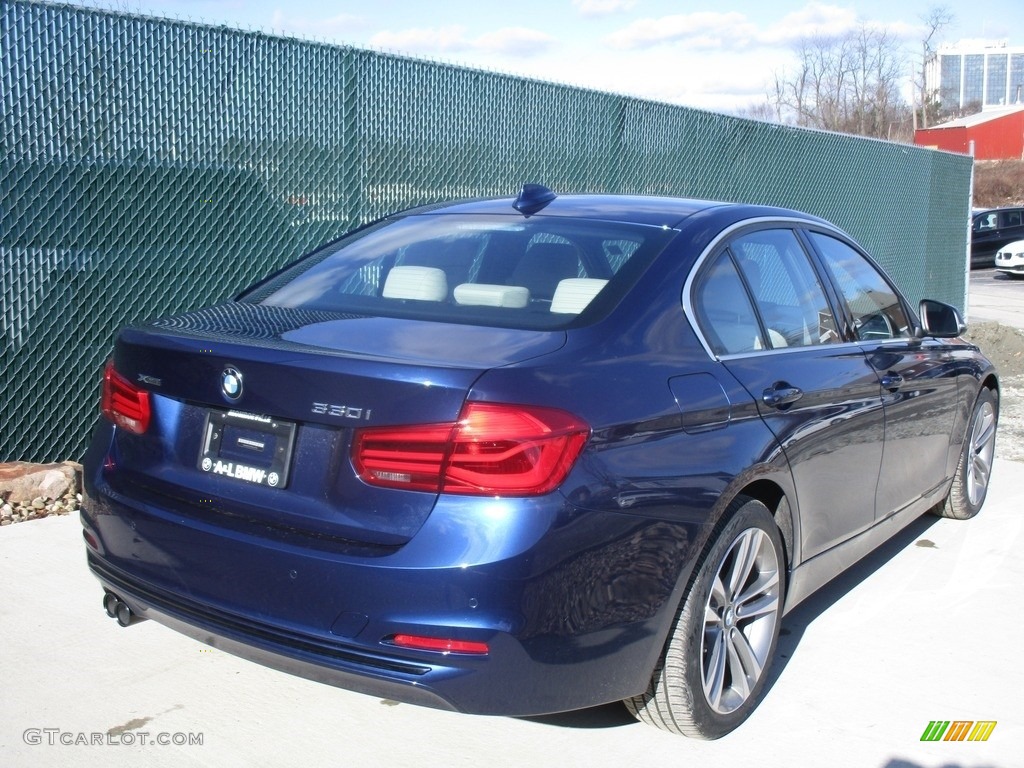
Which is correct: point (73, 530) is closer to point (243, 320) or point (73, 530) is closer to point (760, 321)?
point (243, 320)

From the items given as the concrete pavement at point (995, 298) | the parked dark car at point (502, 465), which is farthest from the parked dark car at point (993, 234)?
the parked dark car at point (502, 465)

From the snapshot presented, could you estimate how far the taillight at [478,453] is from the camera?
2707mm

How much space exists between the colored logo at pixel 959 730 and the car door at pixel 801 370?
2.22 ft

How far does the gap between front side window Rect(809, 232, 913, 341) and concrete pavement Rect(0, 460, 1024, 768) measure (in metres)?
1.16

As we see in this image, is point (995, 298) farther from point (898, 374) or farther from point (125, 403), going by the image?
point (125, 403)

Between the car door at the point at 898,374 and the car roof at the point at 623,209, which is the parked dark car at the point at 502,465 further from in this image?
the car door at the point at 898,374

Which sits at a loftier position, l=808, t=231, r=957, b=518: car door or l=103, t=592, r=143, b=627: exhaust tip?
l=808, t=231, r=957, b=518: car door

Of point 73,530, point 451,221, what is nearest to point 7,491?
point 73,530

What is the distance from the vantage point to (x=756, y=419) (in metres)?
3.49

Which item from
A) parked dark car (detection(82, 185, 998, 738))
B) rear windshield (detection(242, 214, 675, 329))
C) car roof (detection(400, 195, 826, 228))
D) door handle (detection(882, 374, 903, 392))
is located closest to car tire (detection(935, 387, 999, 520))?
door handle (detection(882, 374, 903, 392))

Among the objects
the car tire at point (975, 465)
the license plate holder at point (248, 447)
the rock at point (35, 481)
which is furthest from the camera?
the car tire at point (975, 465)

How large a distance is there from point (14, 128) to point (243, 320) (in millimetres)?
3082

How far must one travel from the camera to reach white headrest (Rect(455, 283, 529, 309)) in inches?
138

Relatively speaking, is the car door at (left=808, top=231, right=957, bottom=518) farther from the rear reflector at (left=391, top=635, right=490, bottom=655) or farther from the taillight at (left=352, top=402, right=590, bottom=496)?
the rear reflector at (left=391, top=635, right=490, bottom=655)
